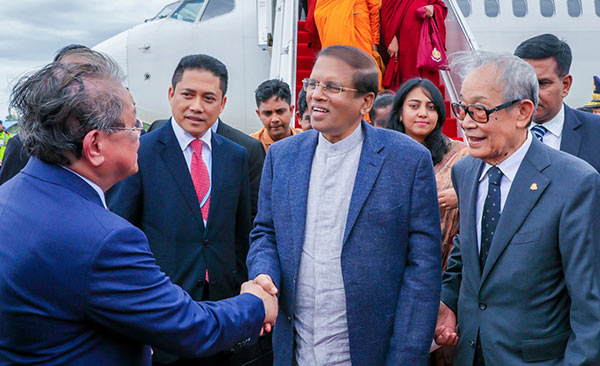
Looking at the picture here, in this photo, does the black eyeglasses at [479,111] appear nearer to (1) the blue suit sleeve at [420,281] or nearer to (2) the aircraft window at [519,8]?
(1) the blue suit sleeve at [420,281]

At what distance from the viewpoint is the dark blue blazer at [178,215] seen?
2.64m

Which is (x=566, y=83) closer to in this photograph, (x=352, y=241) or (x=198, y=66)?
(x=352, y=241)

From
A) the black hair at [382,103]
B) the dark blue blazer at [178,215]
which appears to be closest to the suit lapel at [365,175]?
the dark blue blazer at [178,215]

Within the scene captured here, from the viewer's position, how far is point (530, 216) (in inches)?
75.1

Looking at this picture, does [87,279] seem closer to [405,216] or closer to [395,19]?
[405,216]

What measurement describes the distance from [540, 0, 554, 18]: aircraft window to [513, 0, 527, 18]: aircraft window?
0.37 m

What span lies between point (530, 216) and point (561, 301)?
0.33 meters

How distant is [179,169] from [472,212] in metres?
1.48

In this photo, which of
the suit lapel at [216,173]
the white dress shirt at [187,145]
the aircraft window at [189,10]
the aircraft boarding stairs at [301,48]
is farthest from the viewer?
the aircraft window at [189,10]

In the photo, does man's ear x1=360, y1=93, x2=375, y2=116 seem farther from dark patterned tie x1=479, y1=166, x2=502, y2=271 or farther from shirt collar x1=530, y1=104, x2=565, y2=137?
shirt collar x1=530, y1=104, x2=565, y2=137

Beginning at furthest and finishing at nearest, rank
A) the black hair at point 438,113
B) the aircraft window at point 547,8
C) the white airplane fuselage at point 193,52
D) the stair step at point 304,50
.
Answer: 1. the aircraft window at point 547,8
2. the white airplane fuselage at point 193,52
3. the stair step at point 304,50
4. the black hair at point 438,113

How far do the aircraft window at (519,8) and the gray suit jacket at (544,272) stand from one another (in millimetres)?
10084

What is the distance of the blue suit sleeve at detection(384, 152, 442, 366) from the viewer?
6.70ft

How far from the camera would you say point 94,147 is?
1.61 meters
